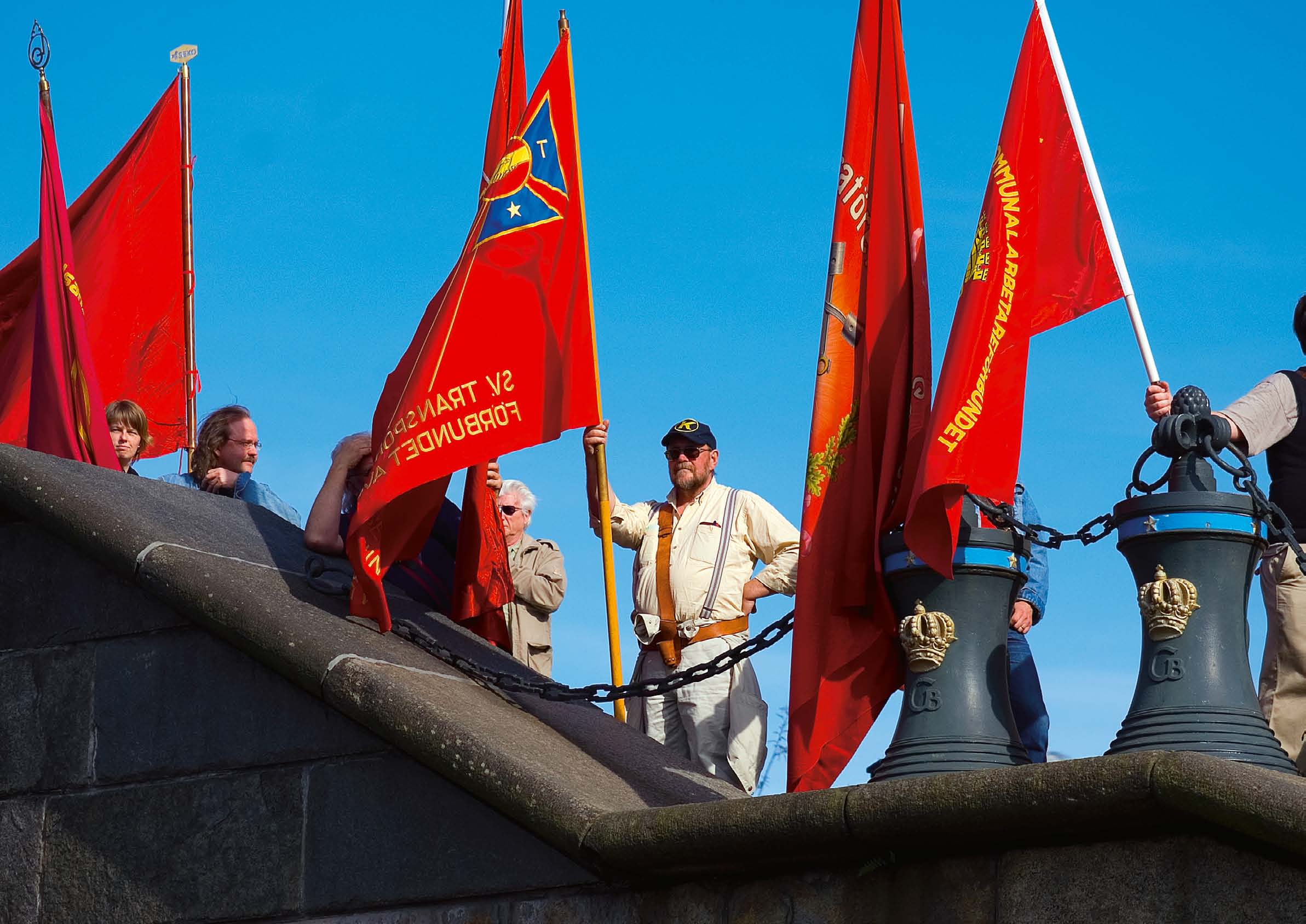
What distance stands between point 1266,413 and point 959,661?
1407 mm

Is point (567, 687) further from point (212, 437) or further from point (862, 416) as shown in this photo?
point (212, 437)

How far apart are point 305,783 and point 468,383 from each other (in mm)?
1506

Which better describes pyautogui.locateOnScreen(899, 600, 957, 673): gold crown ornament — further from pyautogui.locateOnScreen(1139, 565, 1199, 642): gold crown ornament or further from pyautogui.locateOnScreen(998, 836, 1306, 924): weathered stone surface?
pyautogui.locateOnScreen(998, 836, 1306, 924): weathered stone surface

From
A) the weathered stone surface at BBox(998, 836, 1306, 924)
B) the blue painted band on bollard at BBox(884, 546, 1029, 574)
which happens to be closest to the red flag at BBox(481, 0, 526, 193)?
the blue painted band on bollard at BBox(884, 546, 1029, 574)

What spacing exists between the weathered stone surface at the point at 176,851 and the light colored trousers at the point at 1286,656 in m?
3.01

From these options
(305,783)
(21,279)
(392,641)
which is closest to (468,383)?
(392,641)

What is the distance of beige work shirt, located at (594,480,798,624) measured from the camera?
25.1 ft

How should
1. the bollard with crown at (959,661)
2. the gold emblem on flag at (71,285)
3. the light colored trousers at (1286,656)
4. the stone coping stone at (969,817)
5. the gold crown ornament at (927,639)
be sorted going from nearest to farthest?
1. the stone coping stone at (969,817)
2. the bollard with crown at (959,661)
3. the gold crown ornament at (927,639)
4. the light colored trousers at (1286,656)
5. the gold emblem on flag at (71,285)

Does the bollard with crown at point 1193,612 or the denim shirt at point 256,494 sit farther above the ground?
the denim shirt at point 256,494

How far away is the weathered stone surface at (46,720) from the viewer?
567cm

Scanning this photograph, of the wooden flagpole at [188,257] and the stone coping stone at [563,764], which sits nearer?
the stone coping stone at [563,764]

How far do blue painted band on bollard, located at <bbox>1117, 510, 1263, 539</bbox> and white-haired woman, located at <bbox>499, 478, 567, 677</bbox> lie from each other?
4189mm

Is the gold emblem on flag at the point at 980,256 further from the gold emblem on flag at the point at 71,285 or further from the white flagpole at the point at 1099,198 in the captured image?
the gold emblem on flag at the point at 71,285

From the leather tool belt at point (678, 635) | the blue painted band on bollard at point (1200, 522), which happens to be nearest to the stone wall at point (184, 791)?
the blue painted band on bollard at point (1200, 522)
